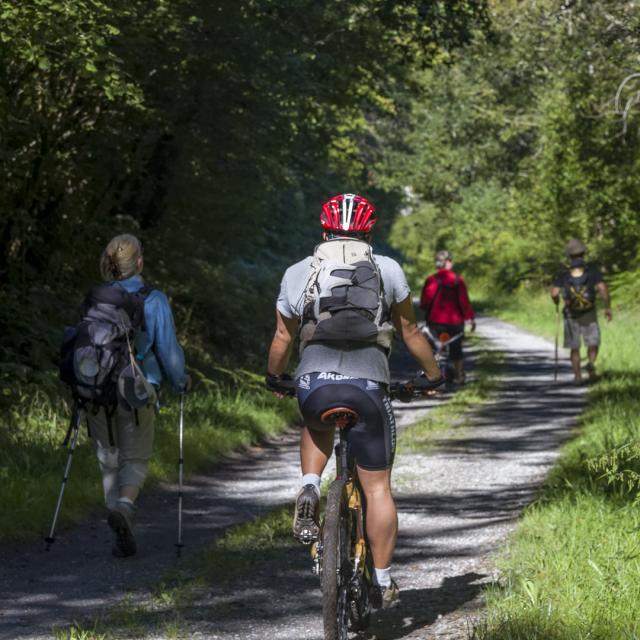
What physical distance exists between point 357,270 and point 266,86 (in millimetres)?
10913

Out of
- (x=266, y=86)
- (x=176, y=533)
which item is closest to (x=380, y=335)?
(x=176, y=533)

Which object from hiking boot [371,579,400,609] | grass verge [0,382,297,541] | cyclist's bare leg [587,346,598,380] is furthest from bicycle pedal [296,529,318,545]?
cyclist's bare leg [587,346,598,380]

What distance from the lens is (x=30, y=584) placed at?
698 centimetres

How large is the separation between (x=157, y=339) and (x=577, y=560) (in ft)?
9.12

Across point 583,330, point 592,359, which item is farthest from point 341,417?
point 592,359

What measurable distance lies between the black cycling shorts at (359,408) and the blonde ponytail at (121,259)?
244cm

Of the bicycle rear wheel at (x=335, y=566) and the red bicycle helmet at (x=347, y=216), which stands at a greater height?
the red bicycle helmet at (x=347, y=216)

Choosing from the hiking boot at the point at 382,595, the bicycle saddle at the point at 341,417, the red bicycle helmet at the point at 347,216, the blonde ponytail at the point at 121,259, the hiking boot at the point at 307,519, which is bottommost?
the hiking boot at the point at 382,595

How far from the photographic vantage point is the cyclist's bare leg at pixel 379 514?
5383 mm

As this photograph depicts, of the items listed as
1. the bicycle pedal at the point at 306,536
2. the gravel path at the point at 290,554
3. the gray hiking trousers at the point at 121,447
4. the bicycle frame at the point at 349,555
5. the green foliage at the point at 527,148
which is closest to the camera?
the bicycle frame at the point at 349,555

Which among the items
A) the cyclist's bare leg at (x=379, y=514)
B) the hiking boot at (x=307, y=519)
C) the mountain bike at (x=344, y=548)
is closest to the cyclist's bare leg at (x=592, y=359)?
the mountain bike at (x=344, y=548)

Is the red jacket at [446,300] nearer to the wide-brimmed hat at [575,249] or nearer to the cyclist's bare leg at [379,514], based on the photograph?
the wide-brimmed hat at [575,249]

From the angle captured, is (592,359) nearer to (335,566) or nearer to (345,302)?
(345,302)

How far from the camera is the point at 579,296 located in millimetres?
16891
